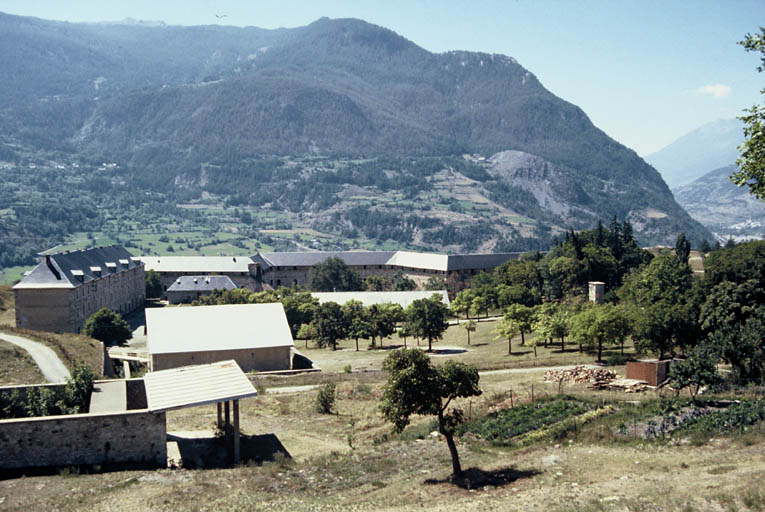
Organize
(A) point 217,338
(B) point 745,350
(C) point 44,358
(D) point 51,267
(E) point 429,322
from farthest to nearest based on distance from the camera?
(D) point 51,267 → (E) point 429,322 → (A) point 217,338 → (C) point 44,358 → (B) point 745,350

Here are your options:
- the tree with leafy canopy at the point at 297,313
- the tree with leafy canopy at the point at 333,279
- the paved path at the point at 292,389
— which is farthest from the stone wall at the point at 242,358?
the tree with leafy canopy at the point at 333,279

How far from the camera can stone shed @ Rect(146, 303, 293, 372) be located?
5384 cm

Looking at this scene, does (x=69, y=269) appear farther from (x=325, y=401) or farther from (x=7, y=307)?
(x=325, y=401)

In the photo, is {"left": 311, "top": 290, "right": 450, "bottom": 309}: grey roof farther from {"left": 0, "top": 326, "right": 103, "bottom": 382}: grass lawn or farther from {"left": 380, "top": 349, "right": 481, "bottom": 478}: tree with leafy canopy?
{"left": 380, "top": 349, "right": 481, "bottom": 478}: tree with leafy canopy

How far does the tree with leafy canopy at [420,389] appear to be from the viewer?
23.8 m

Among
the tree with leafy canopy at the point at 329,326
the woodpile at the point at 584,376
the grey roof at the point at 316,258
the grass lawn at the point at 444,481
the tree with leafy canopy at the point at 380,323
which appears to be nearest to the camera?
the grass lawn at the point at 444,481

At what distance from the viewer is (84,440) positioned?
993 inches

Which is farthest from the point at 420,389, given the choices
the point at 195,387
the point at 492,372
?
the point at 492,372

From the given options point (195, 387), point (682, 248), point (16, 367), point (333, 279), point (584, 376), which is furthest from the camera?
point (333, 279)

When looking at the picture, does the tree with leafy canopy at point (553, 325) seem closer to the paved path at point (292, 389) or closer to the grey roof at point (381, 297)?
the paved path at point (292, 389)

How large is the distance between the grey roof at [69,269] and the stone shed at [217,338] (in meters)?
28.0

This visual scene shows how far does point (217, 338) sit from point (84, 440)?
29.8 m

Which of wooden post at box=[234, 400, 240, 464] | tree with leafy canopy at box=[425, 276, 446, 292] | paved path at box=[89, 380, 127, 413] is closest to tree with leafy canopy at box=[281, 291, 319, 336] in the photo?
tree with leafy canopy at box=[425, 276, 446, 292]

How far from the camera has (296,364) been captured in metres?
58.0
